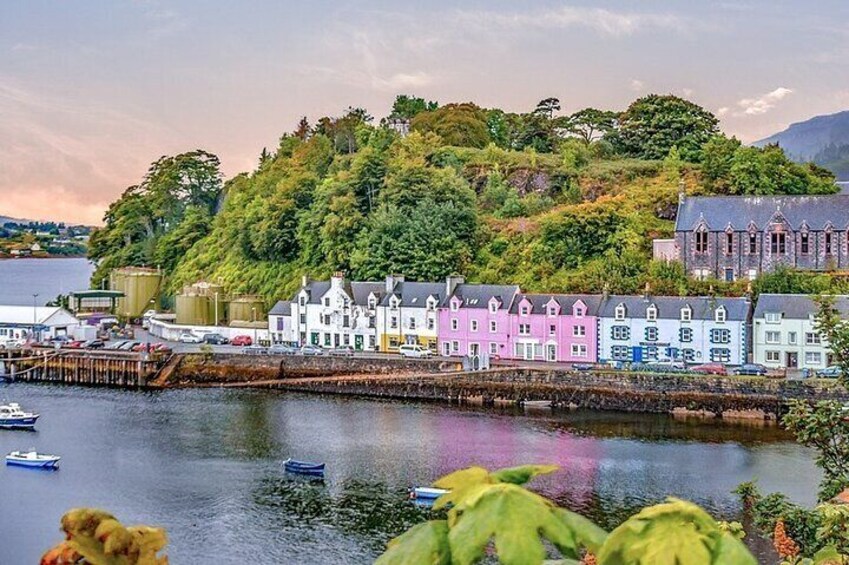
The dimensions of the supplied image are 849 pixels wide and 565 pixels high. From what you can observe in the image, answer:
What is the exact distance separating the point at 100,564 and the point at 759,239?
49.6 meters

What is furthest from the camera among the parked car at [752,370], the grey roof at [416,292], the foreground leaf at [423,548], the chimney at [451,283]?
the grey roof at [416,292]

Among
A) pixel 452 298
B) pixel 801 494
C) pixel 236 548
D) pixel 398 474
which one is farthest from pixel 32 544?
pixel 452 298

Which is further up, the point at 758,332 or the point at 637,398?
the point at 758,332

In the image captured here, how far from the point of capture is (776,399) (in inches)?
1478

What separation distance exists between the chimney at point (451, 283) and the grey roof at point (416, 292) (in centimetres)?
33

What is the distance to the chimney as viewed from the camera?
47.5 meters

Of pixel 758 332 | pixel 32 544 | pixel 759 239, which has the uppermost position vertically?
pixel 759 239

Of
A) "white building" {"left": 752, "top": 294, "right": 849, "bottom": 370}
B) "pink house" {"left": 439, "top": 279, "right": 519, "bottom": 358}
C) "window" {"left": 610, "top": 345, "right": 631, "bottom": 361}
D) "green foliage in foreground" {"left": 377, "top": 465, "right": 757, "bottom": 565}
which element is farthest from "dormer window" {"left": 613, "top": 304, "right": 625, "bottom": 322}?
"green foliage in foreground" {"left": 377, "top": 465, "right": 757, "bottom": 565}

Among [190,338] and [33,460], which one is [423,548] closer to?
[33,460]

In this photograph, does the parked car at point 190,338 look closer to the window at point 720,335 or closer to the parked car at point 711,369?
the parked car at point 711,369

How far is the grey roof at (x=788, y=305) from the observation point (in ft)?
134

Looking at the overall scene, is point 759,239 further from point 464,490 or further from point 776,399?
point 464,490

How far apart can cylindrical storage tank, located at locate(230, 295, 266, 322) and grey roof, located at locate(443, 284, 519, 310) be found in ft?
50.7

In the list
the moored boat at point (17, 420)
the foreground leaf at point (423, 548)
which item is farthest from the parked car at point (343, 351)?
the foreground leaf at point (423, 548)
